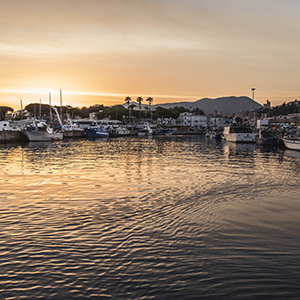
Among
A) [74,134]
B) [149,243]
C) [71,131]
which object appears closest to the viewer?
[149,243]

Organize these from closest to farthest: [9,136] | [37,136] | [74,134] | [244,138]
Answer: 1. [9,136]
2. [244,138]
3. [37,136]
4. [74,134]

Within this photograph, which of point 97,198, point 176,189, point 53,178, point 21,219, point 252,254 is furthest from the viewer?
point 53,178

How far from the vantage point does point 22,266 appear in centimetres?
658

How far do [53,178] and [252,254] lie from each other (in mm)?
13637

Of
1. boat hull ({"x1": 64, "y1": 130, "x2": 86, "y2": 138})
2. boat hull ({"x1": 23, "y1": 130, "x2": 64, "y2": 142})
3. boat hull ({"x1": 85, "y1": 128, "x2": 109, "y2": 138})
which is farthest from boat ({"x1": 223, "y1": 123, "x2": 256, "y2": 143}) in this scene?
boat hull ({"x1": 64, "y1": 130, "x2": 86, "y2": 138})

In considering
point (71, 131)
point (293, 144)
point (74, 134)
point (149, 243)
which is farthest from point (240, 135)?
point (149, 243)

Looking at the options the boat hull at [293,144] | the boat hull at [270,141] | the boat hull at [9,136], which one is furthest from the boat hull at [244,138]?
the boat hull at [9,136]

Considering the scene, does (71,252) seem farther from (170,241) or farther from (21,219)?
(21,219)

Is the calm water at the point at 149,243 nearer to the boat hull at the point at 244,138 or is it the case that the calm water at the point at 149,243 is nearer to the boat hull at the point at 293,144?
the boat hull at the point at 293,144

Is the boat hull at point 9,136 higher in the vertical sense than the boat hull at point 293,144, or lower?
higher

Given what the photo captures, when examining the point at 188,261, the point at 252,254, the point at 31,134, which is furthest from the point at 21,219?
the point at 31,134

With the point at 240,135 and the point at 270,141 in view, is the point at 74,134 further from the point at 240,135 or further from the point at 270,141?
the point at 270,141

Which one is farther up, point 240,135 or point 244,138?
point 240,135

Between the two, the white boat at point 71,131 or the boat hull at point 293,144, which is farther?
the white boat at point 71,131
